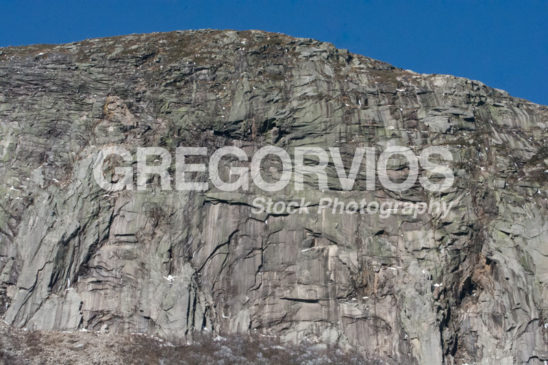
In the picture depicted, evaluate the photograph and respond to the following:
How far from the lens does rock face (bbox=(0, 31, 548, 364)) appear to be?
30.3 metres

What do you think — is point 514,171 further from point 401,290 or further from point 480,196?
point 401,290

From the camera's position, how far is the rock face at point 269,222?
30.3 meters

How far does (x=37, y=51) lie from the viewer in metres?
38.9

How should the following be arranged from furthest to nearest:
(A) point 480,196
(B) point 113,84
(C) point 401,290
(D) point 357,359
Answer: (B) point 113,84, (A) point 480,196, (C) point 401,290, (D) point 357,359

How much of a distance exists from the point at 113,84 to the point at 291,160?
11023 millimetres

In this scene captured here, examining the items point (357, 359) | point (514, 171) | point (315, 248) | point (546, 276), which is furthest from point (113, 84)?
point (546, 276)

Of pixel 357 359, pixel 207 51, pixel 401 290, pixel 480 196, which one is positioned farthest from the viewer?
pixel 207 51

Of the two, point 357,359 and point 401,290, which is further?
point 401,290

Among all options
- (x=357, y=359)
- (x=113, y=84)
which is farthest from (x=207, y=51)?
(x=357, y=359)

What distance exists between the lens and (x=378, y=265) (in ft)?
106

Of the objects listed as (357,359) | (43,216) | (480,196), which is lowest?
(357,359)

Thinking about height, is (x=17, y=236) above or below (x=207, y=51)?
below

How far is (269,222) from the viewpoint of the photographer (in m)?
32.9

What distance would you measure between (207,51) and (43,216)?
14197 millimetres
